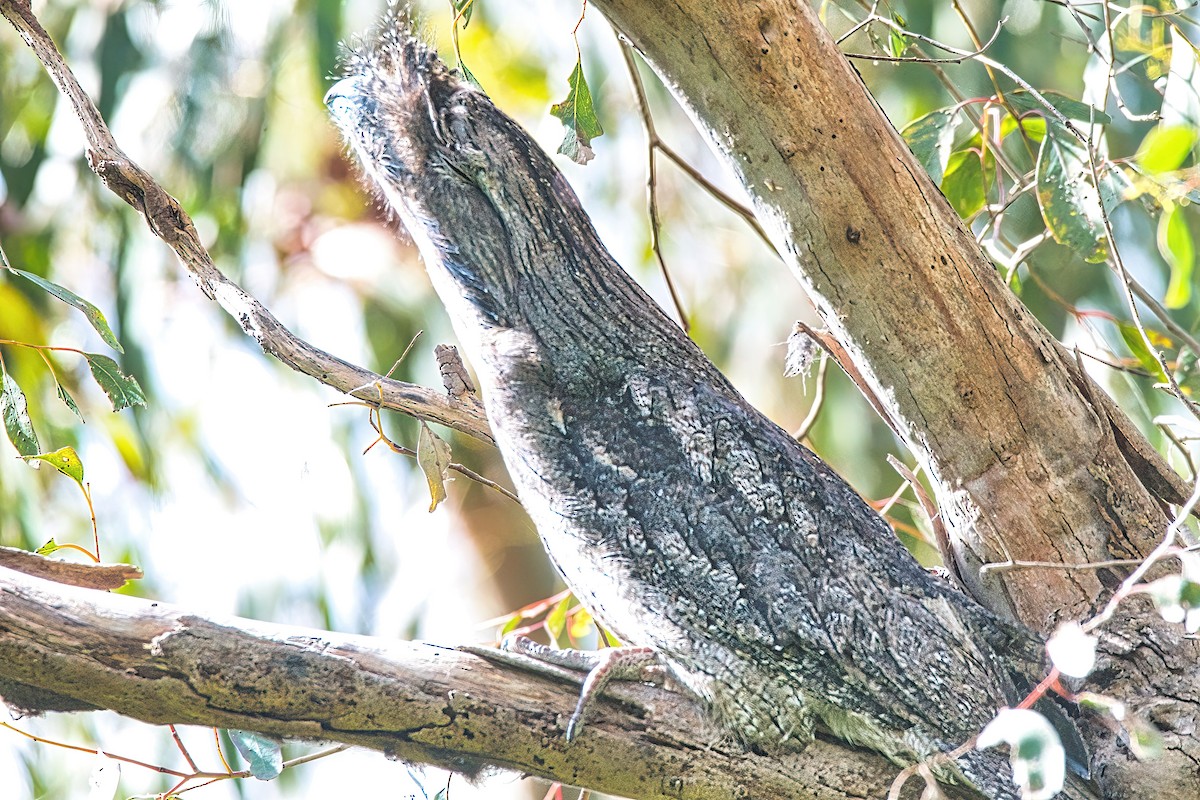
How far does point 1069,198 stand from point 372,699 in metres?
1.46

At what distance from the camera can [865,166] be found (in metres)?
1.52

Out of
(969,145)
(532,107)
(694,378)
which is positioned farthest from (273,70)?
(694,378)

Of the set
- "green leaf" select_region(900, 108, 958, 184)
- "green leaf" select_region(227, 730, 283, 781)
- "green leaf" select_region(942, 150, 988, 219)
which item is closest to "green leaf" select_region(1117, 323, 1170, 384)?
"green leaf" select_region(942, 150, 988, 219)

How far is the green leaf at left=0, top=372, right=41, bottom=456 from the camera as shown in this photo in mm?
1896

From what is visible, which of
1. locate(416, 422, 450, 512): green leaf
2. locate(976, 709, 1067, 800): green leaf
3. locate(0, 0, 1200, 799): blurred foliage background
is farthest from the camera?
locate(0, 0, 1200, 799): blurred foliage background

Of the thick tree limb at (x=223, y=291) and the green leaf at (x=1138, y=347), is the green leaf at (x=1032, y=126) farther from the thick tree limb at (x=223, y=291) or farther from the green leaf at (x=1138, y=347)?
the thick tree limb at (x=223, y=291)

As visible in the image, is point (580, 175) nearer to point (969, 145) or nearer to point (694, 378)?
point (969, 145)

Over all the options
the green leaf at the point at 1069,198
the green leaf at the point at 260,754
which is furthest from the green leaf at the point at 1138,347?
the green leaf at the point at 260,754

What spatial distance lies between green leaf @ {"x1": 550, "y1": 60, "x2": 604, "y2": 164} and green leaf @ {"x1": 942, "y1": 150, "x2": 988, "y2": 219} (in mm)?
796

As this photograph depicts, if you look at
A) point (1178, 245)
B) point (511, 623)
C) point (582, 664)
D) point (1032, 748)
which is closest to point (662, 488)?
point (582, 664)

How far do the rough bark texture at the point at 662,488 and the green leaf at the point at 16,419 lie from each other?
0.77 metres

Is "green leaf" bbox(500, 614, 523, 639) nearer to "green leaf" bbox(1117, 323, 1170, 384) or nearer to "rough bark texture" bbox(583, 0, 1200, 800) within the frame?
"rough bark texture" bbox(583, 0, 1200, 800)

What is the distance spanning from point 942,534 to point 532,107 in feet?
17.1

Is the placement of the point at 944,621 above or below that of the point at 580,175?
below
